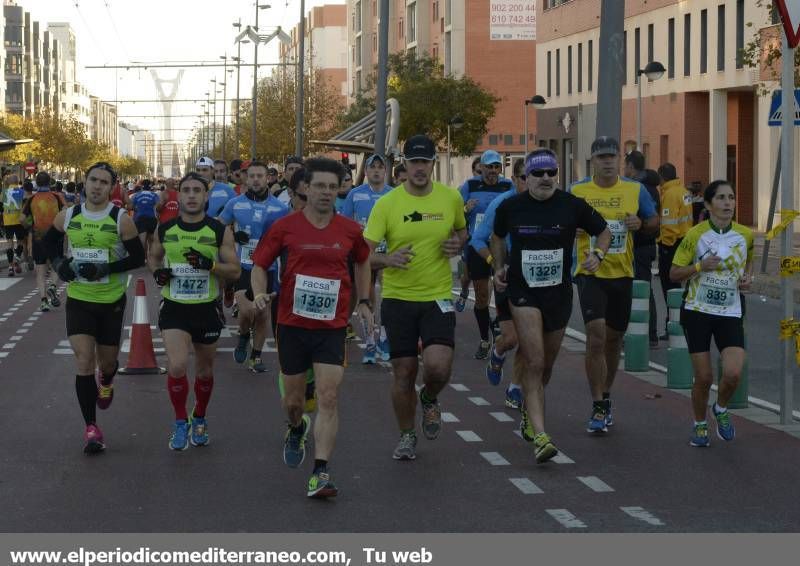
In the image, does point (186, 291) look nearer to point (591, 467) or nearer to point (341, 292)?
point (341, 292)

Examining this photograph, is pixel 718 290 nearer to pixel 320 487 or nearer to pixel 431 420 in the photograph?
pixel 431 420

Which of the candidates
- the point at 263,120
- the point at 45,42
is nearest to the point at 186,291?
the point at 263,120

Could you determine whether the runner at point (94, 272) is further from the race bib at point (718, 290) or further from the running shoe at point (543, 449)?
the race bib at point (718, 290)

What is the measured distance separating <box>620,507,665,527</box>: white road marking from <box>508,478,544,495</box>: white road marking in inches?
25.1

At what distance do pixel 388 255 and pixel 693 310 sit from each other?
2055 mm

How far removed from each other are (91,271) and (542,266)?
9.01 ft

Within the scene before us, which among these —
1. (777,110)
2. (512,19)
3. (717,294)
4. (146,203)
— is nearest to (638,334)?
(717,294)

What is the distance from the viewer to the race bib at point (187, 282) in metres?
10.3

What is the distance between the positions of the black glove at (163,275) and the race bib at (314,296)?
171 centimetres

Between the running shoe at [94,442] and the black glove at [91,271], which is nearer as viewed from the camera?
the running shoe at [94,442]

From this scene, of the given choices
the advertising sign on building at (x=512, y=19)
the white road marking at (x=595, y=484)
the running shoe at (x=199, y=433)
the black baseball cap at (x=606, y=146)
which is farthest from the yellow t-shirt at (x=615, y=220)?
the advertising sign on building at (x=512, y=19)

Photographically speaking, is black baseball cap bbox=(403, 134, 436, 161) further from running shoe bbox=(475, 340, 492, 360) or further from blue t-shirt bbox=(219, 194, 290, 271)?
running shoe bbox=(475, 340, 492, 360)

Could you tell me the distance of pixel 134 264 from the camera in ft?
34.1
